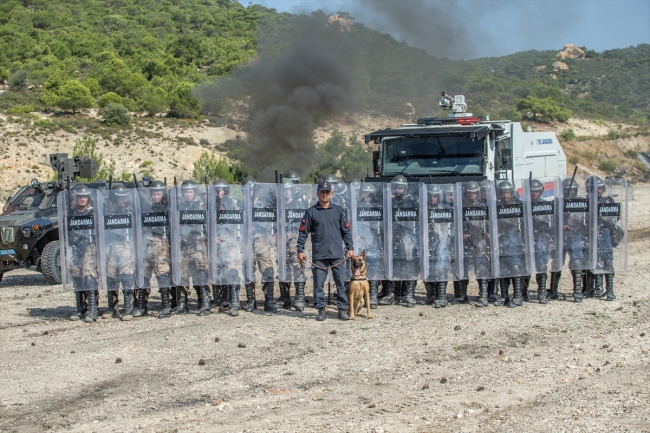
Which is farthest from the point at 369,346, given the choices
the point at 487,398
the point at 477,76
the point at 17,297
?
the point at 477,76

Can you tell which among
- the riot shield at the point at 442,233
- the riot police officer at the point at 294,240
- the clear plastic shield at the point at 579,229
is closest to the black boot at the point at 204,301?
the riot police officer at the point at 294,240

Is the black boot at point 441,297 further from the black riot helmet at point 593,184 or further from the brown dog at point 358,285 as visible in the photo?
the black riot helmet at point 593,184

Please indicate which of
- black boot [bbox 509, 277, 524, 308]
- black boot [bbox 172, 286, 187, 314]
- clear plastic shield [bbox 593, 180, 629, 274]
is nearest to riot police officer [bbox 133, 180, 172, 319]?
black boot [bbox 172, 286, 187, 314]

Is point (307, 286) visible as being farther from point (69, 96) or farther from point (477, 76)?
point (477, 76)

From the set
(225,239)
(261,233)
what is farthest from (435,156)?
(225,239)

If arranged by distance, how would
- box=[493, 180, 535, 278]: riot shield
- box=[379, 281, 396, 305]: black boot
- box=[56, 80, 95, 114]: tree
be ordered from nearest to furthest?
box=[493, 180, 535, 278]: riot shield → box=[379, 281, 396, 305]: black boot → box=[56, 80, 95, 114]: tree

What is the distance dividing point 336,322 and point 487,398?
375 cm

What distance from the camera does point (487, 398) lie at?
672 cm

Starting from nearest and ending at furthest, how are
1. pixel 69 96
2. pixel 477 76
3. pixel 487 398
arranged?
pixel 487 398 → pixel 69 96 → pixel 477 76

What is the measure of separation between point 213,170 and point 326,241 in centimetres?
2291

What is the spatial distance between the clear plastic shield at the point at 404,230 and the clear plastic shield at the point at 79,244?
161 inches

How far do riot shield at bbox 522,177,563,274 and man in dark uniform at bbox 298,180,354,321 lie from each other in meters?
2.75

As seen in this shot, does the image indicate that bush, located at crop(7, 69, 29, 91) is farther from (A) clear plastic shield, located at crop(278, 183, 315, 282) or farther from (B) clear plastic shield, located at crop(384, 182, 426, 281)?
(B) clear plastic shield, located at crop(384, 182, 426, 281)

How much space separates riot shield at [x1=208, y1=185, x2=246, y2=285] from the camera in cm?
1077
